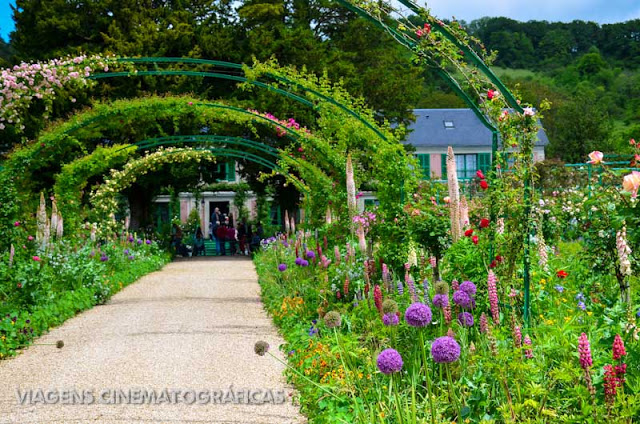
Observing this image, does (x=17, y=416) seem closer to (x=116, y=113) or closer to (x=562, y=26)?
(x=116, y=113)

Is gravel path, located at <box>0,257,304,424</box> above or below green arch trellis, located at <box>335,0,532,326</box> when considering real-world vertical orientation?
below

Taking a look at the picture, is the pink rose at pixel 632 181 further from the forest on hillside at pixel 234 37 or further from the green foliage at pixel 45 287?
the forest on hillside at pixel 234 37

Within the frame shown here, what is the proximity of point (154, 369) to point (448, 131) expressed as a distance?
107 feet

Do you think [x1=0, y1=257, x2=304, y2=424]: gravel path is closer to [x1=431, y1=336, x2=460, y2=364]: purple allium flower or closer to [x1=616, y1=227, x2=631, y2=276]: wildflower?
[x1=431, y1=336, x2=460, y2=364]: purple allium flower

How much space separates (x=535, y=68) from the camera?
66250 mm

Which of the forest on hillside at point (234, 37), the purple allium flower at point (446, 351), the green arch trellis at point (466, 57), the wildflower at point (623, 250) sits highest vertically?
the forest on hillside at point (234, 37)

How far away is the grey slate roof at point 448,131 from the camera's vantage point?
3588 centimetres

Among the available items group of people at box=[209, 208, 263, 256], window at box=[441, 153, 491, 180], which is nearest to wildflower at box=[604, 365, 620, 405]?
group of people at box=[209, 208, 263, 256]

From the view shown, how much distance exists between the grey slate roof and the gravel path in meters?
27.9

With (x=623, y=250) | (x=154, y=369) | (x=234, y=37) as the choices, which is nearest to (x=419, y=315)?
(x=623, y=250)

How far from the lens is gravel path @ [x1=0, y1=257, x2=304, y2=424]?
4160 millimetres

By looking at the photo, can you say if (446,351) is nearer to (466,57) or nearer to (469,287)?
(469,287)

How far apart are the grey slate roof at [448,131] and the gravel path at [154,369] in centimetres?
2793

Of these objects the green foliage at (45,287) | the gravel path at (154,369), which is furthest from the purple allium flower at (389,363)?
the green foliage at (45,287)
